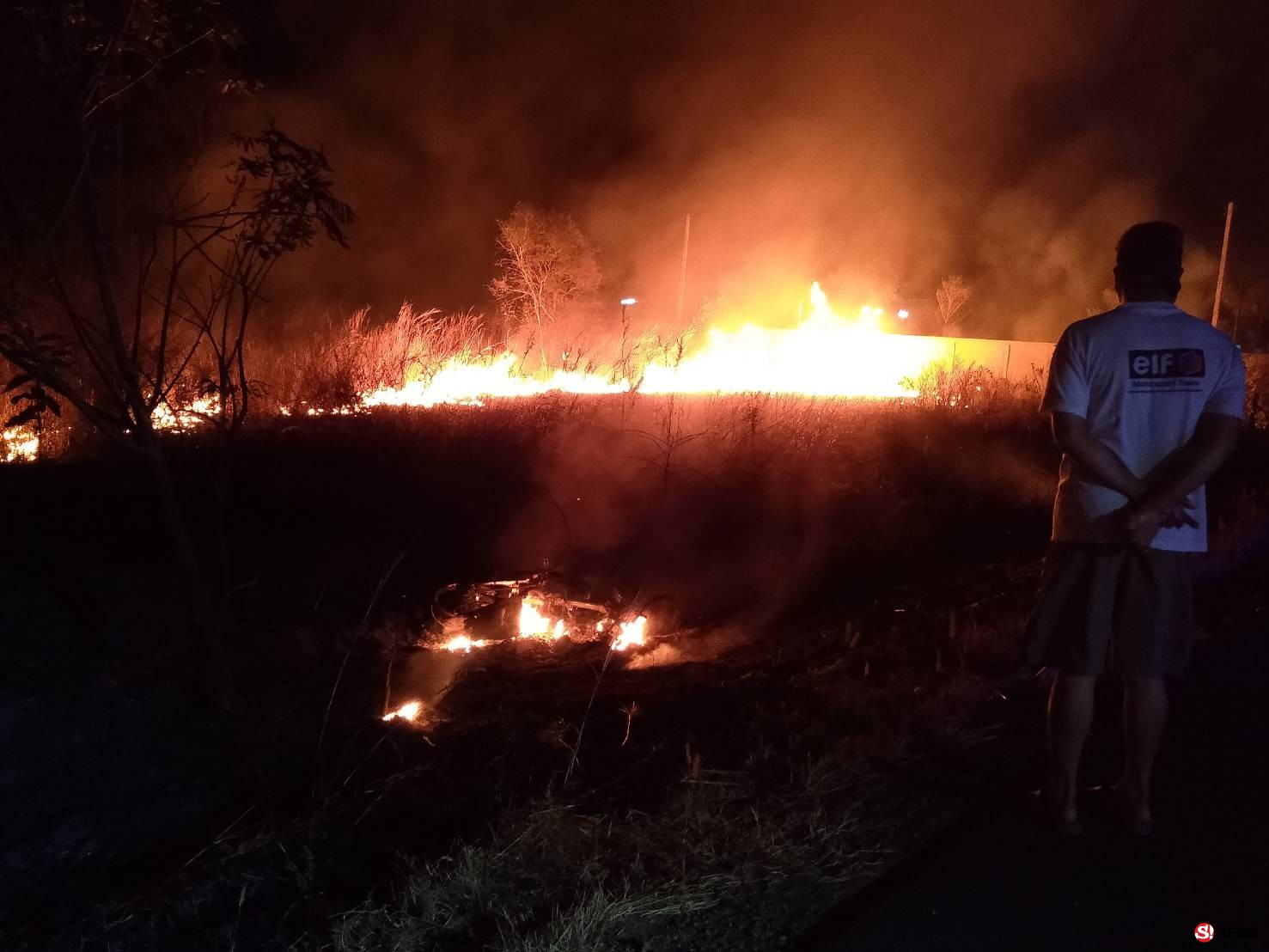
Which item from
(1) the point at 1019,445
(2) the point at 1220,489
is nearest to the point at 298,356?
(1) the point at 1019,445

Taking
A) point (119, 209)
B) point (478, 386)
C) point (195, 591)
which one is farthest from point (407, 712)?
point (478, 386)

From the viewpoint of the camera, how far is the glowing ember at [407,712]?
4.93 metres

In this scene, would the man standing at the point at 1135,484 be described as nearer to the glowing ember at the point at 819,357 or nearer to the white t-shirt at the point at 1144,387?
the white t-shirt at the point at 1144,387

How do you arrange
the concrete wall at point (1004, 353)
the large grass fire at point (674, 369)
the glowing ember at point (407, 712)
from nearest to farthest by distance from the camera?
the glowing ember at point (407, 712), the large grass fire at point (674, 369), the concrete wall at point (1004, 353)

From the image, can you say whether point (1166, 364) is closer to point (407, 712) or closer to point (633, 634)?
point (407, 712)

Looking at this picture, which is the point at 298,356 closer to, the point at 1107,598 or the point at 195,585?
the point at 195,585

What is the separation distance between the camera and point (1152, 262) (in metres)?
2.78

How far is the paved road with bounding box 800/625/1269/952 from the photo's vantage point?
7.95 feet

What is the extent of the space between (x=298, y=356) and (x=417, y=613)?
21.0 feet

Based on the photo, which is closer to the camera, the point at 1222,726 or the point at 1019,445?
the point at 1222,726

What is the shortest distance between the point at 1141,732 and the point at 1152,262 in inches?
54.4

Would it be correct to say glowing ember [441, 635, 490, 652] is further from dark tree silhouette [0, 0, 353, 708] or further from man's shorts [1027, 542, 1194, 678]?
man's shorts [1027, 542, 1194, 678]

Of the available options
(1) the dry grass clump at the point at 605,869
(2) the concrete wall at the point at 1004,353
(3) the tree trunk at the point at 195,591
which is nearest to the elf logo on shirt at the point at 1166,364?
(1) the dry grass clump at the point at 605,869

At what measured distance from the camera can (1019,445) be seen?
13086 millimetres
